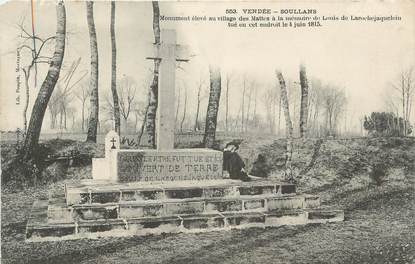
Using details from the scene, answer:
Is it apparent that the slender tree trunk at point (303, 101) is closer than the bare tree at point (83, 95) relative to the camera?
No

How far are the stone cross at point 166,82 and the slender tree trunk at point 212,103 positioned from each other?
3721 mm

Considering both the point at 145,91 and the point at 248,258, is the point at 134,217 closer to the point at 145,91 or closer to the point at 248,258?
the point at 248,258

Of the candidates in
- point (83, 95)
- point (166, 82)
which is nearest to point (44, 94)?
point (83, 95)

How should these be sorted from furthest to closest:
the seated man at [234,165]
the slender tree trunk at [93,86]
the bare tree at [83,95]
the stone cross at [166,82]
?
the bare tree at [83,95] → the slender tree trunk at [93,86] → the seated man at [234,165] → the stone cross at [166,82]

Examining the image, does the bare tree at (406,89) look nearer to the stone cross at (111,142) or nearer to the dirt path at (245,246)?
the dirt path at (245,246)

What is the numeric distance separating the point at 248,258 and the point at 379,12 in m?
5.37

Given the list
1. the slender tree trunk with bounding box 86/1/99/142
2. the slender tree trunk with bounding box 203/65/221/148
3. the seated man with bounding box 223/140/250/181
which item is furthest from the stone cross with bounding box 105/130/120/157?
the slender tree trunk with bounding box 203/65/221/148

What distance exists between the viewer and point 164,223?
6926 mm

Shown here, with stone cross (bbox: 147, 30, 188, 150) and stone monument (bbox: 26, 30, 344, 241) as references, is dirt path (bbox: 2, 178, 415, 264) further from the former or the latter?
stone cross (bbox: 147, 30, 188, 150)

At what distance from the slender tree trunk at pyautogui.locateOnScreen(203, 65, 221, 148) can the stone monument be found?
150 inches

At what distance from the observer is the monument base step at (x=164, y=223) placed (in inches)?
255

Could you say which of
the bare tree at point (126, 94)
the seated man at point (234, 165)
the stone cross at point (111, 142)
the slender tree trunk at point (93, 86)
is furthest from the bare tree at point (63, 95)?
the seated man at point (234, 165)

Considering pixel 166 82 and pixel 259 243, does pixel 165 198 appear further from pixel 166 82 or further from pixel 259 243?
pixel 166 82

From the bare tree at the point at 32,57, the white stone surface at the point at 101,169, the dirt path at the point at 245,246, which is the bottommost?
the dirt path at the point at 245,246
